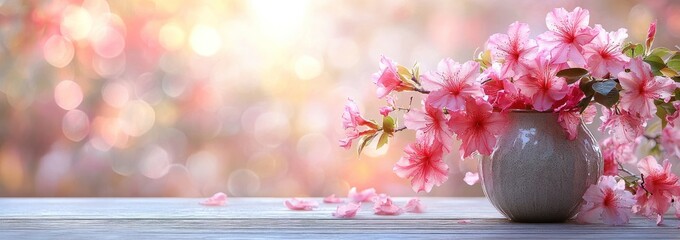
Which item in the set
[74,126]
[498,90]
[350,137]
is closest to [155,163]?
[74,126]

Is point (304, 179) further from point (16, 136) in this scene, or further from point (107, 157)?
point (16, 136)

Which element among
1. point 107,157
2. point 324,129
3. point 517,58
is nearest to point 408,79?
point 517,58

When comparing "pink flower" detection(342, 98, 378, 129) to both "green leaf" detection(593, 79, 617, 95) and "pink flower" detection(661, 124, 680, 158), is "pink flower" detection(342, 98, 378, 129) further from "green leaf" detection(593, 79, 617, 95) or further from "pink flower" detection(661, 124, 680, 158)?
"pink flower" detection(661, 124, 680, 158)

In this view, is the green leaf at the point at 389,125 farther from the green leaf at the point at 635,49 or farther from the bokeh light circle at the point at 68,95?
the bokeh light circle at the point at 68,95

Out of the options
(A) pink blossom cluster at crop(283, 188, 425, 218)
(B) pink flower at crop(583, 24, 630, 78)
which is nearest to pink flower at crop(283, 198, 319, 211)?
(A) pink blossom cluster at crop(283, 188, 425, 218)

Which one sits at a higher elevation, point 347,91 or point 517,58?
point 347,91

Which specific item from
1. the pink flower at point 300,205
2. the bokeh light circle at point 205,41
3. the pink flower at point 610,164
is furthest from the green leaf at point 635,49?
the bokeh light circle at point 205,41

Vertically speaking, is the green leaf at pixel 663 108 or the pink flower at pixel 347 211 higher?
the green leaf at pixel 663 108

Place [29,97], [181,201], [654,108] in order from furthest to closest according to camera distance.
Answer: [29,97]
[181,201]
[654,108]
